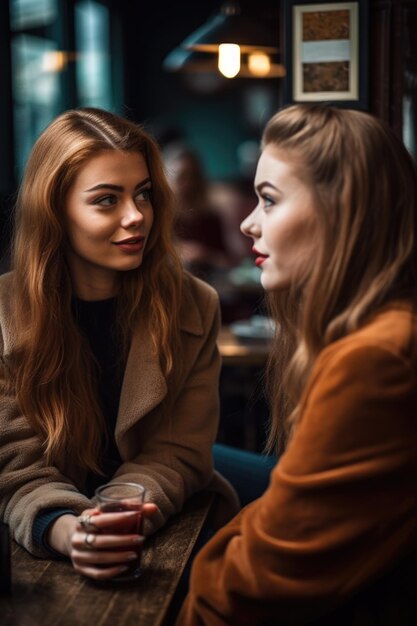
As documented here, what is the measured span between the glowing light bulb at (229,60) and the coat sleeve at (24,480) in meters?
1.81

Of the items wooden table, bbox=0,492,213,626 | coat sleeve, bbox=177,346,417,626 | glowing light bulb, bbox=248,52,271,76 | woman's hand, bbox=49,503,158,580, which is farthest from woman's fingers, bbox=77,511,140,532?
glowing light bulb, bbox=248,52,271,76

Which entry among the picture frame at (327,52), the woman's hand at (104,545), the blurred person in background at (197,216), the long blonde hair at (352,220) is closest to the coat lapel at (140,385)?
the woman's hand at (104,545)

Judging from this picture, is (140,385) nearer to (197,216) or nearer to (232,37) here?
(232,37)

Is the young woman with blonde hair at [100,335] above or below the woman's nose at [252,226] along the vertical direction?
below

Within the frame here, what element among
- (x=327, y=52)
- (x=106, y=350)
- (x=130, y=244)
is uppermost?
(x=327, y=52)

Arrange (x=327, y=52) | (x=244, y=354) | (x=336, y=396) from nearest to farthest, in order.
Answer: (x=336, y=396), (x=327, y=52), (x=244, y=354)

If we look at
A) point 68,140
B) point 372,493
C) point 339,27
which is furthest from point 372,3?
point 372,493

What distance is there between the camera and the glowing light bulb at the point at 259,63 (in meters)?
3.51

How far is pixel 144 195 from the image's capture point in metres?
1.92

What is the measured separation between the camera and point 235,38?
310 centimetres

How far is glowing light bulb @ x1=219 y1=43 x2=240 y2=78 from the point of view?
3.20 meters

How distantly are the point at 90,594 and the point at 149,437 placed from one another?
1.71ft

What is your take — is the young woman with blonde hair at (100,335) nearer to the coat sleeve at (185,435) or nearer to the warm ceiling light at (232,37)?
the coat sleeve at (185,435)

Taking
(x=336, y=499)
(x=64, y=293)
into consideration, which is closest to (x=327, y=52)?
(x=64, y=293)
